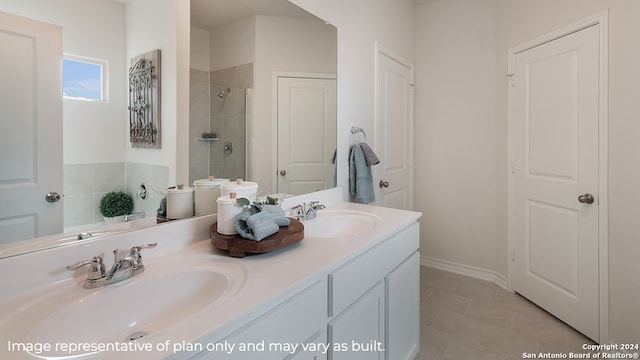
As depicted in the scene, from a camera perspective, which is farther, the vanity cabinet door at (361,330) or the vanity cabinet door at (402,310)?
the vanity cabinet door at (402,310)

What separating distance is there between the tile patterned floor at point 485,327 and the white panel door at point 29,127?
75.7 inches

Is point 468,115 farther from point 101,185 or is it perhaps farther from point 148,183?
point 101,185

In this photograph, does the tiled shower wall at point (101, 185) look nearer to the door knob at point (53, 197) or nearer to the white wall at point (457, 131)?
the door knob at point (53, 197)

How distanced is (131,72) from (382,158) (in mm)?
2021

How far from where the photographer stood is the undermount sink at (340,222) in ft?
5.49

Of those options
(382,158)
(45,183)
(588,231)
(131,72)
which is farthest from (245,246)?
(588,231)

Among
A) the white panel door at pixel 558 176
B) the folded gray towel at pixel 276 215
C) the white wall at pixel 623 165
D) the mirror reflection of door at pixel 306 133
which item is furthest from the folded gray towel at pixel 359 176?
the white wall at pixel 623 165

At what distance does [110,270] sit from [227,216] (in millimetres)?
387

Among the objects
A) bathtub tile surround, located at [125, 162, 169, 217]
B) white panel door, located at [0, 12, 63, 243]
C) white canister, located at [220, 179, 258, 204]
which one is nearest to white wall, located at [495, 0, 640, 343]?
white canister, located at [220, 179, 258, 204]

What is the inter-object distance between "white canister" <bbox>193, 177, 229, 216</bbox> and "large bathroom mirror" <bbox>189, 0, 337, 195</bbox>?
0.03 metres

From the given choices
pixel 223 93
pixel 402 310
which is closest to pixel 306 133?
pixel 223 93

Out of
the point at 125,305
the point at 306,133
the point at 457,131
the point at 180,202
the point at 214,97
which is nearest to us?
the point at 125,305

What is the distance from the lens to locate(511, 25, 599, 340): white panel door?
1.99 metres

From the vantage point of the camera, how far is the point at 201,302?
0.95 m
